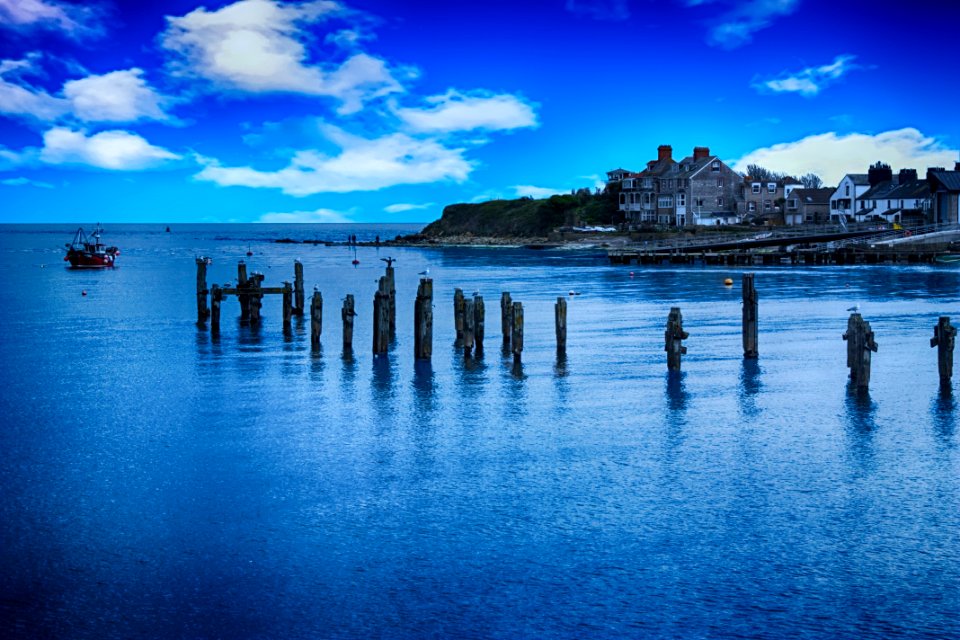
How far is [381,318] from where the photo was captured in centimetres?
3244

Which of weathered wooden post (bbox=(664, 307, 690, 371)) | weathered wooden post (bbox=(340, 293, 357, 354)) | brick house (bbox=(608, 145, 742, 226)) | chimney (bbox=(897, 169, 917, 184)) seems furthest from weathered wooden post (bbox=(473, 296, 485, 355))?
brick house (bbox=(608, 145, 742, 226))

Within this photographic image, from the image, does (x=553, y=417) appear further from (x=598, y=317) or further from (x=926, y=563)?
(x=598, y=317)

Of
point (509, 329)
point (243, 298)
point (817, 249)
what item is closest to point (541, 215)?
point (817, 249)

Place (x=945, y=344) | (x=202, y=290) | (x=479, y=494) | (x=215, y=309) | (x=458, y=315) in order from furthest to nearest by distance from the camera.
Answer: (x=202, y=290) < (x=215, y=309) < (x=458, y=315) < (x=945, y=344) < (x=479, y=494)

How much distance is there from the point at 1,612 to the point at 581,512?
8467mm

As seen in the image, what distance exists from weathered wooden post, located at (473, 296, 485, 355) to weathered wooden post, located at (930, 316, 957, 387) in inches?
533

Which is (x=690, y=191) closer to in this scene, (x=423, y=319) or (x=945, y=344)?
(x=423, y=319)

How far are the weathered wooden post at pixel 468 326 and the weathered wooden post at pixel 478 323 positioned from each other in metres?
0.19

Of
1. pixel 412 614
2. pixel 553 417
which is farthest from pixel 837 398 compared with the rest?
pixel 412 614

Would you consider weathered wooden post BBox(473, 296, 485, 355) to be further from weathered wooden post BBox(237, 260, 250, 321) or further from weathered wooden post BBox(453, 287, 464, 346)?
weathered wooden post BBox(237, 260, 250, 321)

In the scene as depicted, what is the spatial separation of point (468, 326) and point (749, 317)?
336 inches

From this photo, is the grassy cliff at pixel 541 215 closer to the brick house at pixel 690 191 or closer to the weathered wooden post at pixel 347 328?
the brick house at pixel 690 191

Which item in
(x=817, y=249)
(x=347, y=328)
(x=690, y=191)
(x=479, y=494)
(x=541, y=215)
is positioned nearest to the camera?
(x=479, y=494)

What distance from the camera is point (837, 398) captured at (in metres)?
25.2
